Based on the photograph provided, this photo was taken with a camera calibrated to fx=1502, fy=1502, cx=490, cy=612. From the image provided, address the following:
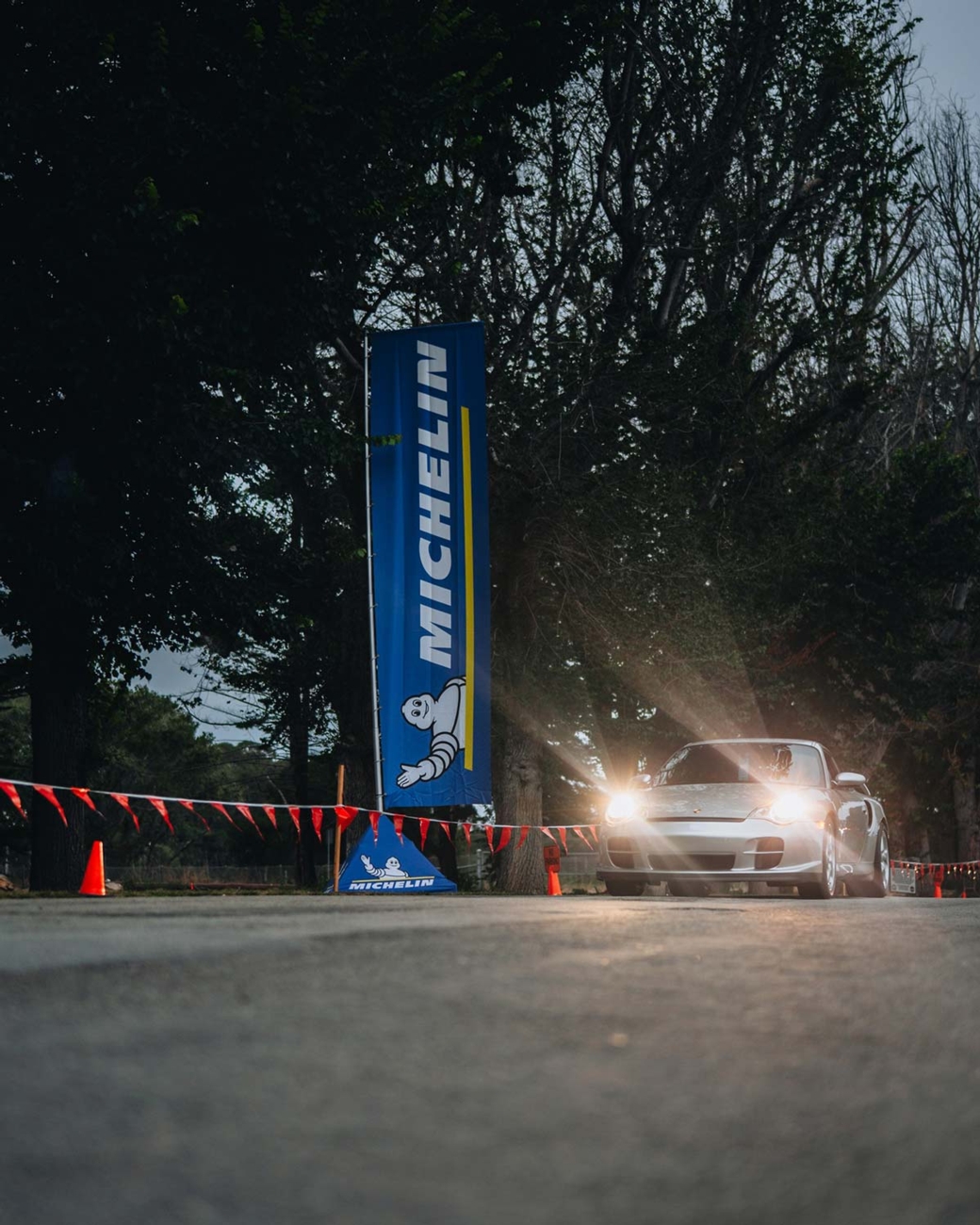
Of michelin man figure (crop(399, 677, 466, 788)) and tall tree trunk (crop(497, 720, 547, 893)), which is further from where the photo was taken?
tall tree trunk (crop(497, 720, 547, 893))

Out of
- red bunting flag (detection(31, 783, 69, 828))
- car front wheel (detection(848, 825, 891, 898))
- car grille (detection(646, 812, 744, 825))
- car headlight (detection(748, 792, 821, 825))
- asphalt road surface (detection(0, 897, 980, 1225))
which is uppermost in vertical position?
red bunting flag (detection(31, 783, 69, 828))

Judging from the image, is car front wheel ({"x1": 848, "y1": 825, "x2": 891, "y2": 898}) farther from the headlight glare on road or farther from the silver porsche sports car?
the headlight glare on road

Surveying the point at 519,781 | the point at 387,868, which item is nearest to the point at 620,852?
the point at 387,868

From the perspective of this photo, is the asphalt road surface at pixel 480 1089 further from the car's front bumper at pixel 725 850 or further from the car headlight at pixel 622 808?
the car headlight at pixel 622 808

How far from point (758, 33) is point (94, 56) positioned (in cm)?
1162

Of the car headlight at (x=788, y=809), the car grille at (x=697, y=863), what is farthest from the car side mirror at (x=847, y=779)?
the car grille at (x=697, y=863)

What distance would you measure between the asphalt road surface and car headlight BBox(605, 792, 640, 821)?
9813mm

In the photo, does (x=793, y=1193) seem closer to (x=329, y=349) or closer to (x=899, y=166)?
(x=329, y=349)

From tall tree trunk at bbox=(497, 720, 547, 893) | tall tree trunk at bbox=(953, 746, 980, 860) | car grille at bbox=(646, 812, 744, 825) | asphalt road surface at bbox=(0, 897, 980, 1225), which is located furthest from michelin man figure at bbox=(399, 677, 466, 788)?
tall tree trunk at bbox=(953, 746, 980, 860)

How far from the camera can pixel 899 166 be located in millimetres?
24719

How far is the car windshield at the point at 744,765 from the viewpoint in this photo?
1488 cm

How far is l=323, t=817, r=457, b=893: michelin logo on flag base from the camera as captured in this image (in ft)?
51.9

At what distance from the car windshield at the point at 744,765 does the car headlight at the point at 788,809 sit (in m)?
0.45

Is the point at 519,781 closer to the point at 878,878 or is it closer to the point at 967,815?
the point at 878,878
